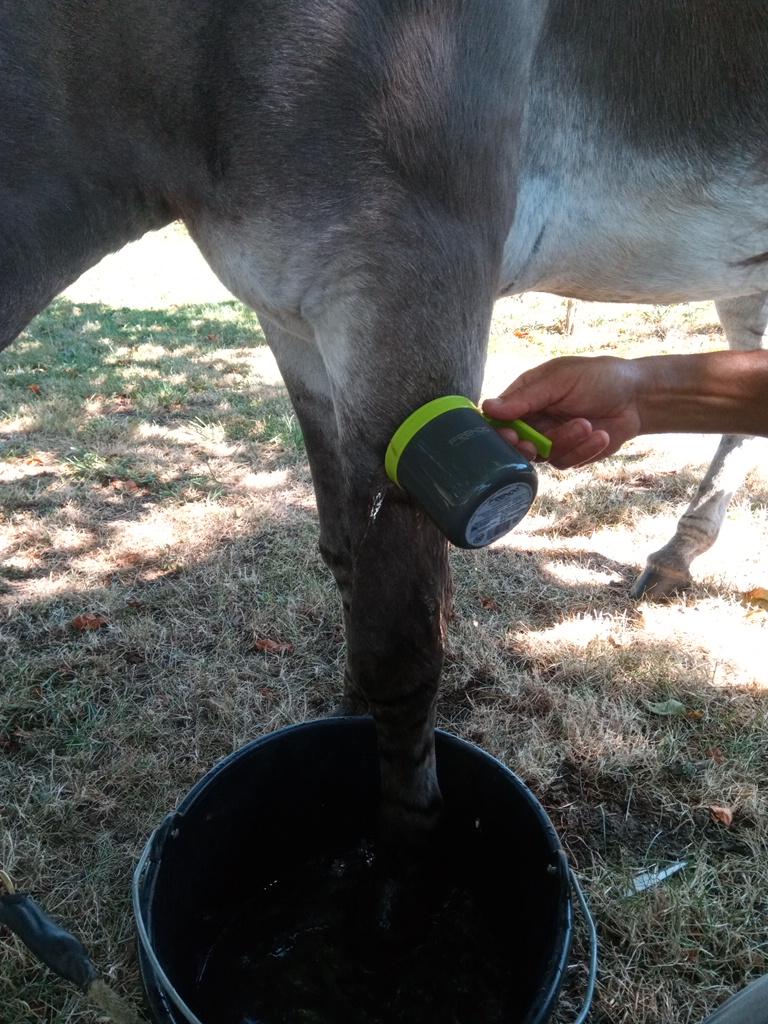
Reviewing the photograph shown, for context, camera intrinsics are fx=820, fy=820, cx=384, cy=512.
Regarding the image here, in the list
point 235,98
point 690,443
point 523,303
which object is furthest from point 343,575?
point 523,303

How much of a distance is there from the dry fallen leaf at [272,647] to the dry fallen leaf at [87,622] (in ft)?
1.69

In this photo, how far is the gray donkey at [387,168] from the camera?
1.25m

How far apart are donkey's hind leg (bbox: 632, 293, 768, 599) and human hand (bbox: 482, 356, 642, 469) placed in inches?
49.8

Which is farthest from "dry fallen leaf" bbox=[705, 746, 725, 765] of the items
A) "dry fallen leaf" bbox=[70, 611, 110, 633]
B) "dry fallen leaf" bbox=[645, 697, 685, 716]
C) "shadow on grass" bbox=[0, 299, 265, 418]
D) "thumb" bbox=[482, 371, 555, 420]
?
"shadow on grass" bbox=[0, 299, 265, 418]

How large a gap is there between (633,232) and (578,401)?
38 centimetres

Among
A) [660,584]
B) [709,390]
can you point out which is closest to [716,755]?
[660,584]

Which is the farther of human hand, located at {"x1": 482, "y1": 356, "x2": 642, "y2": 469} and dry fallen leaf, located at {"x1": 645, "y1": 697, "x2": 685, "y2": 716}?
dry fallen leaf, located at {"x1": 645, "y1": 697, "x2": 685, "y2": 716}

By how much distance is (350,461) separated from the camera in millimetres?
1415

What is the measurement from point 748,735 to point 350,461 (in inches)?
58.1

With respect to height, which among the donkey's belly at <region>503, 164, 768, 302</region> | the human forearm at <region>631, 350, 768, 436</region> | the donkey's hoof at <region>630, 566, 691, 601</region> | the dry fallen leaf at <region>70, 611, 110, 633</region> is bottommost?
the donkey's hoof at <region>630, 566, 691, 601</region>

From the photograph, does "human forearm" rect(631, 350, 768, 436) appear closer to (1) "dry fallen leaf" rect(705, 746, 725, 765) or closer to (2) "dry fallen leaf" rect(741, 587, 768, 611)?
(1) "dry fallen leaf" rect(705, 746, 725, 765)

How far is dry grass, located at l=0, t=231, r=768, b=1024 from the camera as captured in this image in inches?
69.6

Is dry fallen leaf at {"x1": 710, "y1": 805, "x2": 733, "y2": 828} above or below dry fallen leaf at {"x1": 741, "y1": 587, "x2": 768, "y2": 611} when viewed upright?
below

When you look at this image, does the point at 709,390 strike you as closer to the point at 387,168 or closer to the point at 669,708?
the point at 387,168
